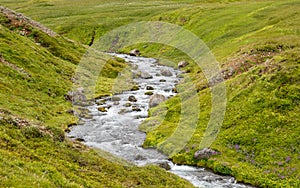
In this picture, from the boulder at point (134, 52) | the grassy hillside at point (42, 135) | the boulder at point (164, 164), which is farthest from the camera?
the boulder at point (134, 52)

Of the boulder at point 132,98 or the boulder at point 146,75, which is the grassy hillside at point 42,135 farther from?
A: the boulder at point 146,75

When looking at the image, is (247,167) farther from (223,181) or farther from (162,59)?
(162,59)

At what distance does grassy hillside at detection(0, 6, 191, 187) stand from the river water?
381 centimetres

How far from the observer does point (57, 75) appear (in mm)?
76938

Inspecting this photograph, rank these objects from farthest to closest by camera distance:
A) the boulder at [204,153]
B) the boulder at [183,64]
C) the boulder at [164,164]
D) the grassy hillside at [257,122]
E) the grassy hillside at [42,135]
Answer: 1. the boulder at [183,64]
2. the boulder at [204,153]
3. the boulder at [164,164]
4. the grassy hillside at [257,122]
5. the grassy hillside at [42,135]

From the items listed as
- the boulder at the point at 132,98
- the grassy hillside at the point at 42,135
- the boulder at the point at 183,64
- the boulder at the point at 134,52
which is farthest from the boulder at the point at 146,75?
the boulder at the point at 134,52

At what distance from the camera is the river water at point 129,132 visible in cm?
4075

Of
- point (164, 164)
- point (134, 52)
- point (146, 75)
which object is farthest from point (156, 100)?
point (134, 52)

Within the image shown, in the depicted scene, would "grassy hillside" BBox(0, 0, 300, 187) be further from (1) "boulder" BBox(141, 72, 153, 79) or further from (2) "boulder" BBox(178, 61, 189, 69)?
(2) "boulder" BBox(178, 61, 189, 69)

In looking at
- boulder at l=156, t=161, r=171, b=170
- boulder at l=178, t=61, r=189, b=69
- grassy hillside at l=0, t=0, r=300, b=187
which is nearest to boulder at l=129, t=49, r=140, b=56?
boulder at l=178, t=61, r=189, b=69

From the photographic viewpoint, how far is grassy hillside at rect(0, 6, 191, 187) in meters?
23.4

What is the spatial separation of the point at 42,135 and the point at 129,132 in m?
23.9

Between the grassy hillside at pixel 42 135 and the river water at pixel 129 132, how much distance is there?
3805mm

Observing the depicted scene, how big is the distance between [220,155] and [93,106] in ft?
109
